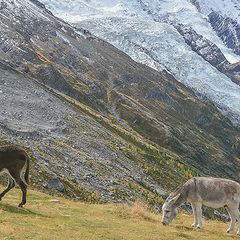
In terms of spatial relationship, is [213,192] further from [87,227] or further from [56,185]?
[56,185]

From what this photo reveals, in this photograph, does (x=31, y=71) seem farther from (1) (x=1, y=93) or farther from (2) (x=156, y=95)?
(2) (x=156, y=95)

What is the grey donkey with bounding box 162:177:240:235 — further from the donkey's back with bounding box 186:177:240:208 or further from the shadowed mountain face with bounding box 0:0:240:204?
the shadowed mountain face with bounding box 0:0:240:204

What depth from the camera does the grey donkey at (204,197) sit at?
51.7ft

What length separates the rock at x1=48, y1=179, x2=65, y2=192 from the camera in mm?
31703

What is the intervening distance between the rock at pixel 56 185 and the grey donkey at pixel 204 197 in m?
18.4

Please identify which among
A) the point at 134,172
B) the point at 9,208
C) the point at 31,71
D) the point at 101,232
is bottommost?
the point at 31,71

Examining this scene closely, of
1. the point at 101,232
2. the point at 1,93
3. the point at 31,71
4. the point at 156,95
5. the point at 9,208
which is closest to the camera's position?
the point at 101,232

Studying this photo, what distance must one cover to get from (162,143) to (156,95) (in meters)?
76.5

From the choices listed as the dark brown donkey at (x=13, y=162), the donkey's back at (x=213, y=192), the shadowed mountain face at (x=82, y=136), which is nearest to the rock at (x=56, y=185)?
the shadowed mountain face at (x=82, y=136)

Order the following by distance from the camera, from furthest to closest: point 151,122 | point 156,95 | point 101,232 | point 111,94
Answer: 1. point 156,95
2. point 111,94
3. point 151,122
4. point 101,232

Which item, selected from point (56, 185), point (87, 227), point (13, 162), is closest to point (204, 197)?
point (87, 227)

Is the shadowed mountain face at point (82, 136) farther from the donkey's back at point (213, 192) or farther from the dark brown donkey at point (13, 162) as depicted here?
the donkey's back at point (213, 192)

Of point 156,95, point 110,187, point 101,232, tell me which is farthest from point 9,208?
point 156,95

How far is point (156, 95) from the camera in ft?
656
